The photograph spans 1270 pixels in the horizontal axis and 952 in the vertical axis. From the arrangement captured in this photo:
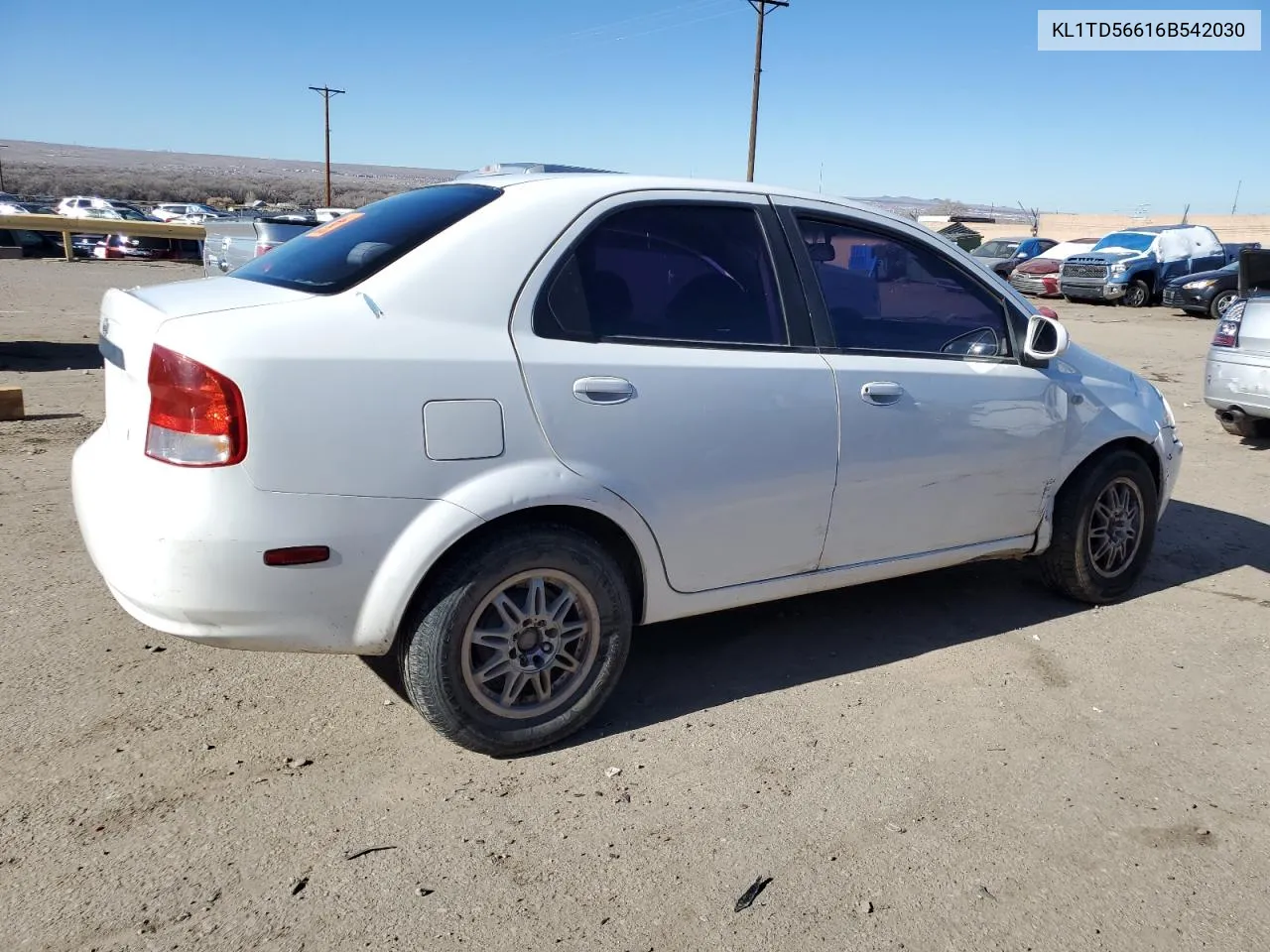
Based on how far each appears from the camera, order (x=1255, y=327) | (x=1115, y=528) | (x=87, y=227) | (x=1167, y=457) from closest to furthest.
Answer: (x=1115, y=528) < (x=1167, y=457) < (x=1255, y=327) < (x=87, y=227)

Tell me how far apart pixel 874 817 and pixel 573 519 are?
1.26 m

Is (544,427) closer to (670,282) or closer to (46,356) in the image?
(670,282)

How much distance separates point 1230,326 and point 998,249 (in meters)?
24.3

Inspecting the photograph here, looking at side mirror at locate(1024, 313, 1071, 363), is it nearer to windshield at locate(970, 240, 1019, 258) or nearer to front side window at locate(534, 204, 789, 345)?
front side window at locate(534, 204, 789, 345)

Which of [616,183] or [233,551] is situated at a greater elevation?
[616,183]

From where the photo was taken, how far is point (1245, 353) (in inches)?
310

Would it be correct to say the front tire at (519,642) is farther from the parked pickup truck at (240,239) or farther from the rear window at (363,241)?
the parked pickup truck at (240,239)

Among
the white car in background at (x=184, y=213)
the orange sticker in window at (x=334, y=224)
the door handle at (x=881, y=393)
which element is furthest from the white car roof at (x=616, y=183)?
the white car in background at (x=184, y=213)

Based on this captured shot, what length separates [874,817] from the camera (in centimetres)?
308

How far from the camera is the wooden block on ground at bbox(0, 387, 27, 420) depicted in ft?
24.5

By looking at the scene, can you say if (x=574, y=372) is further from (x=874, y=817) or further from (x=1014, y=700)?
(x=1014, y=700)

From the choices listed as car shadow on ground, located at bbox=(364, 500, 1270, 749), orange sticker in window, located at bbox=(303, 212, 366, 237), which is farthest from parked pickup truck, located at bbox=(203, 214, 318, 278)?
car shadow on ground, located at bbox=(364, 500, 1270, 749)

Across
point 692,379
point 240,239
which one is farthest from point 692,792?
point 240,239

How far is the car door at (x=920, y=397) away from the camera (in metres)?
3.82
